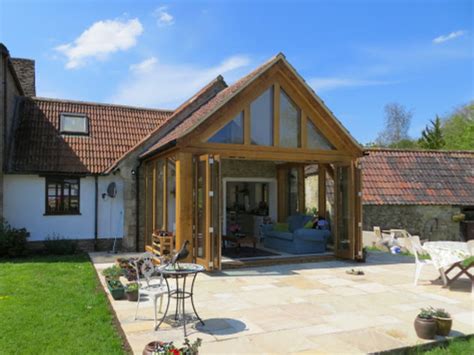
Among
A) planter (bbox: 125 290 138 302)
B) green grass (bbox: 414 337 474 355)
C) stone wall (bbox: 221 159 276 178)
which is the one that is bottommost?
green grass (bbox: 414 337 474 355)

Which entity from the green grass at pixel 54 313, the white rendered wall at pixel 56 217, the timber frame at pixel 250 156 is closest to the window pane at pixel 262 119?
the timber frame at pixel 250 156

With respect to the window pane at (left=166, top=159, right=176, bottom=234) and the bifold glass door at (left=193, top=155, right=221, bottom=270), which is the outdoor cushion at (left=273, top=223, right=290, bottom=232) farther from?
the bifold glass door at (left=193, top=155, right=221, bottom=270)

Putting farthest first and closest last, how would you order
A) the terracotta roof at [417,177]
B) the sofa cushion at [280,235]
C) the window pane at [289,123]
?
the terracotta roof at [417,177]
the sofa cushion at [280,235]
the window pane at [289,123]

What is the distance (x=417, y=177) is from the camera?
Result: 1877 centimetres

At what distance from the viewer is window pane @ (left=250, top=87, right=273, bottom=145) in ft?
36.9

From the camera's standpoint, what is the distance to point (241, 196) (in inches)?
712

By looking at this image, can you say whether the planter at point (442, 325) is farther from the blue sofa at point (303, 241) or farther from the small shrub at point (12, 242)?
the small shrub at point (12, 242)

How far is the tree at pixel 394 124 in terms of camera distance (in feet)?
147

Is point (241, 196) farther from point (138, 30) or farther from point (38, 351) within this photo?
point (38, 351)

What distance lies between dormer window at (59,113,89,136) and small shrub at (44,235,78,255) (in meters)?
4.18

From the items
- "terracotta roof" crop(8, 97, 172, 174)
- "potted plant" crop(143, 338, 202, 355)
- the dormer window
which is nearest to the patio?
"potted plant" crop(143, 338, 202, 355)

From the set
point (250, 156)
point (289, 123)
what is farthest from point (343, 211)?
point (250, 156)

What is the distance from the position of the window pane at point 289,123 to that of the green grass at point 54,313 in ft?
20.4

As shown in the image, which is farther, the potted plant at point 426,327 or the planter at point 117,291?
the planter at point 117,291
